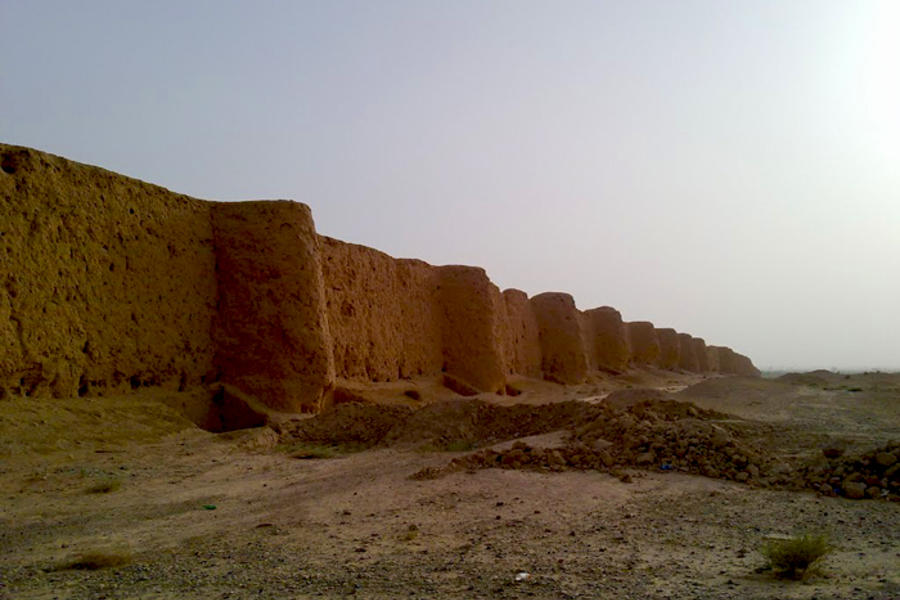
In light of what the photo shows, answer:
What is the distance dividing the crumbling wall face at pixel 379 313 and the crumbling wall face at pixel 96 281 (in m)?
3.31

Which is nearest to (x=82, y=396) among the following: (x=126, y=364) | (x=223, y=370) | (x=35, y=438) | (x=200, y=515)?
(x=126, y=364)

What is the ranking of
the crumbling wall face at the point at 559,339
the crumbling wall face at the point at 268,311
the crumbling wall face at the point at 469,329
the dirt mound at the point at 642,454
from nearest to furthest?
the dirt mound at the point at 642,454 < the crumbling wall face at the point at 268,311 < the crumbling wall face at the point at 469,329 < the crumbling wall face at the point at 559,339

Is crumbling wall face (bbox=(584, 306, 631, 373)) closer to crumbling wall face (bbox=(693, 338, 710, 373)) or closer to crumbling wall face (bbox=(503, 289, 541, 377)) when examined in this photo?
crumbling wall face (bbox=(503, 289, 541, 377))

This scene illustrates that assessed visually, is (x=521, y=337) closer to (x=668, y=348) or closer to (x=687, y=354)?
(x=668, y=348)

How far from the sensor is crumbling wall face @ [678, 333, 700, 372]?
45719 mm

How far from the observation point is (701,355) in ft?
159

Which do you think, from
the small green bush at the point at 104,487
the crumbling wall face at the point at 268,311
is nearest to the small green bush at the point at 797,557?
the small green bush at the point at 104,487

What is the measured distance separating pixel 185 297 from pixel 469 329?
1004 cm

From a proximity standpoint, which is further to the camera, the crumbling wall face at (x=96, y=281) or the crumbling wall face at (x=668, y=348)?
the crumbling wall face at (x=668, y=348)

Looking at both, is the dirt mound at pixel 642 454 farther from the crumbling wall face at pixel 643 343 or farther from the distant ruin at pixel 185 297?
the crumbling wall face at pixel 643 343

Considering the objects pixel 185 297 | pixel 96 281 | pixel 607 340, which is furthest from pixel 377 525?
pixel 607 340

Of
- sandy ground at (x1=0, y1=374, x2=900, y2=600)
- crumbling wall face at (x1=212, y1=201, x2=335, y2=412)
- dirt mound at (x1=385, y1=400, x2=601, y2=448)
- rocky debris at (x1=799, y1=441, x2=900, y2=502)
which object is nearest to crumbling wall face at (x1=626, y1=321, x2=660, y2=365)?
crumbling wall face at (x1=212, y1=201, x2=335, y2=412)

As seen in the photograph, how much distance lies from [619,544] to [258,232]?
937 centimetres

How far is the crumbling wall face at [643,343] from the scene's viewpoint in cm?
3844
